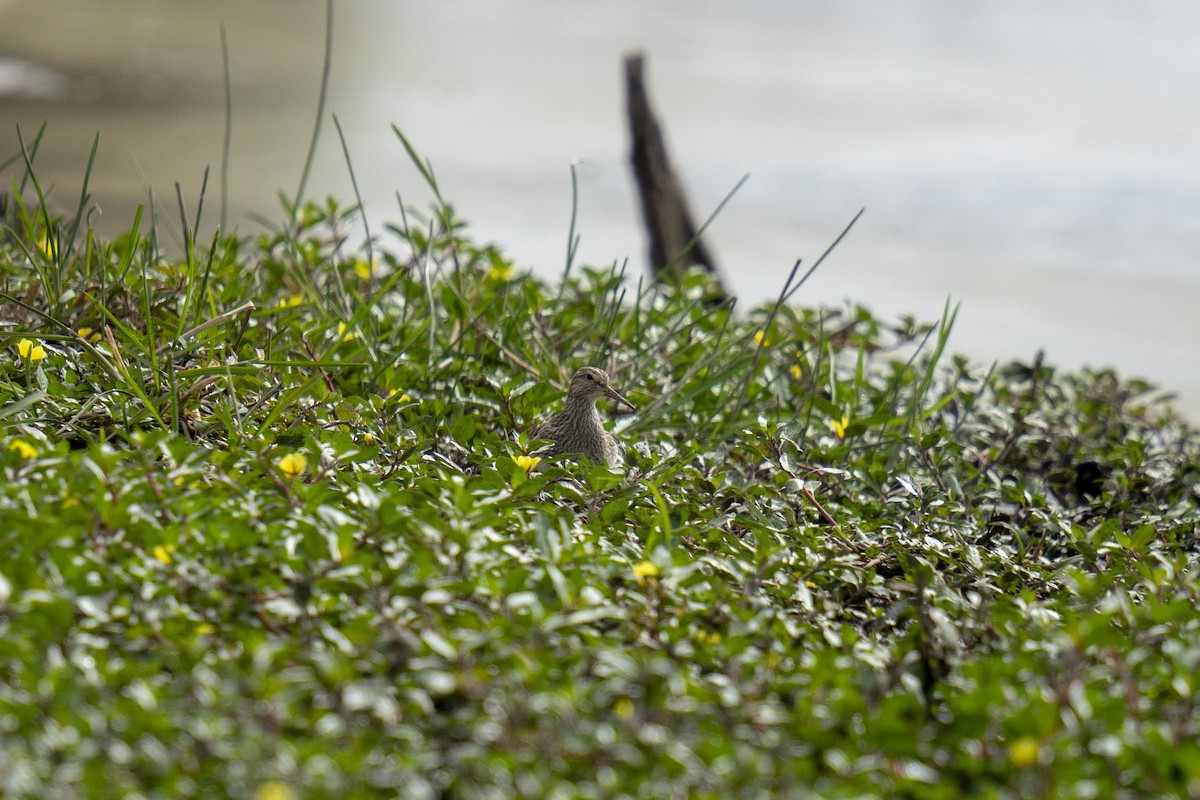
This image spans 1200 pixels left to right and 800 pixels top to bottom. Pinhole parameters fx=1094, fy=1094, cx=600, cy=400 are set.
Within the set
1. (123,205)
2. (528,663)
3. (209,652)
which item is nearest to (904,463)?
(528,663)

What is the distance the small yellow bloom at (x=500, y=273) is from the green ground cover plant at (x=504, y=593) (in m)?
0.90

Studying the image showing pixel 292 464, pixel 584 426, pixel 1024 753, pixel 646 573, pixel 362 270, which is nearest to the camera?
pixel 1024 753

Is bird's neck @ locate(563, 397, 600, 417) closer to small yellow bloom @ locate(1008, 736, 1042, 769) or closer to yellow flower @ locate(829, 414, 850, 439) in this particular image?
Result: yellow flower @ locate(829, 414, 850, 439)

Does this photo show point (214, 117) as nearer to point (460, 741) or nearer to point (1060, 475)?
point (1060, 475)

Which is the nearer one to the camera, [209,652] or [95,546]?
[209,652]

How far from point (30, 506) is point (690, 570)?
1.50 m

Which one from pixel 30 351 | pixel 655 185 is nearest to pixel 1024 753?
pixel 30 351

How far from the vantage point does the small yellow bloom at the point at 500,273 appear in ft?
17.0

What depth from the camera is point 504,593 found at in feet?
7.49

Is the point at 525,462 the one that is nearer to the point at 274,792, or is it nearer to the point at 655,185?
the point at 274,792

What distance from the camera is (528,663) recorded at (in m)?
2.05

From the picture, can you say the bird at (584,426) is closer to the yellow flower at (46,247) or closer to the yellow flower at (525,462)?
the yellow flower at (525,462)

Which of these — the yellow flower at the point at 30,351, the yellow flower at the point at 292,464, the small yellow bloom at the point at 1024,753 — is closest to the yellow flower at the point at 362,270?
the yellow flower at the point at 30,351

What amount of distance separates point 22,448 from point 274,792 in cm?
128
